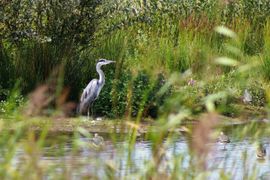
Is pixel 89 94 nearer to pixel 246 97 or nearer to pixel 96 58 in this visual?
pixel 96 58

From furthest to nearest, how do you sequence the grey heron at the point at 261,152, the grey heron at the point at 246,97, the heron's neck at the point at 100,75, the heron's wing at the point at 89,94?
the grey heron at the point at 246,97 → the heron's neck at the point at 100,75 → the heron's wing at the point at 89,94 → the grey heron at the point at 261,152

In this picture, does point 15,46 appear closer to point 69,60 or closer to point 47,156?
point 69,60

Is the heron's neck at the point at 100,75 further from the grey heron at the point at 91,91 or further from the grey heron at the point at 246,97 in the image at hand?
the grey heron at the point at 246,97

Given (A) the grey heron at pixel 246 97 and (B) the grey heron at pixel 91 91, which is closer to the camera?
(B) the grey heron at pixel 91 91

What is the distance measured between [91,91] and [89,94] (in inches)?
3.9

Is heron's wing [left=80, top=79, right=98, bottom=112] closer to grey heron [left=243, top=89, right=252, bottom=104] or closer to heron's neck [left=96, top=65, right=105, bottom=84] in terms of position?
heron's neck [left=96, top=65, right=105, bottom=84]

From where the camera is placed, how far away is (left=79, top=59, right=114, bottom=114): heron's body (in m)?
13.2

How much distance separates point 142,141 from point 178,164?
5.79 m

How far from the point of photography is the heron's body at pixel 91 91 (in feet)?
43.4

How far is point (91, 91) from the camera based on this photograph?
13188 mm

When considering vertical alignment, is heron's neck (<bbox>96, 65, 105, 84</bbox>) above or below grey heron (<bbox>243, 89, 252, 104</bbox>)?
above

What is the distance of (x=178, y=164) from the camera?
16.8 ft

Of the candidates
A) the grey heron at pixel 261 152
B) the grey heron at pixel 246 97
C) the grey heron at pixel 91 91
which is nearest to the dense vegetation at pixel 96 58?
the grey heron at pixel 246 97

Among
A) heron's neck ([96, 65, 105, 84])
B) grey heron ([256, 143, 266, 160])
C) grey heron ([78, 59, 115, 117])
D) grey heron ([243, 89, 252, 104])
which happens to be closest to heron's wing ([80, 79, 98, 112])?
grey heron ([78, 59, 115, 117])
